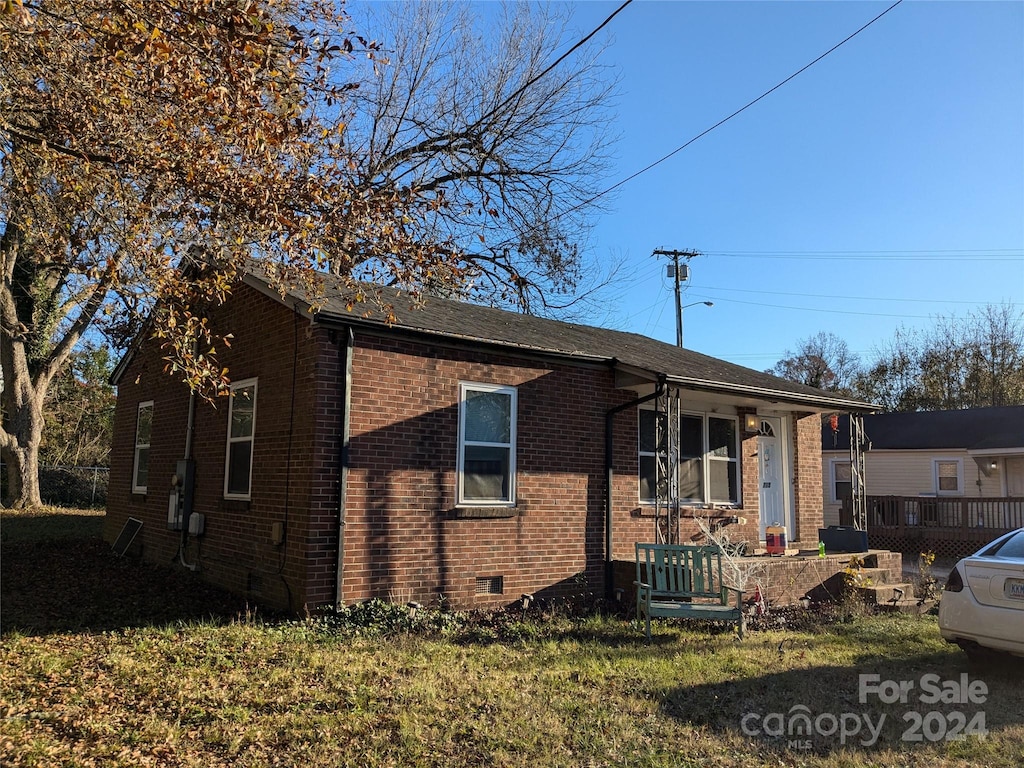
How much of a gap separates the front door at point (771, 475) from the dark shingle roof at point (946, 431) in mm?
8552

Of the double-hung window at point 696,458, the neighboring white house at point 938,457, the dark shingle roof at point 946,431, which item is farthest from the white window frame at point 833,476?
the double-hung window at point 696,458

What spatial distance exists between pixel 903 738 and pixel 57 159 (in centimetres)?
825

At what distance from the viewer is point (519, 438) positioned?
995cm

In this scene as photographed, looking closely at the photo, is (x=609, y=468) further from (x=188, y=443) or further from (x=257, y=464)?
(x=188, y=443)

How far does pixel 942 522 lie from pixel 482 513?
631 inches

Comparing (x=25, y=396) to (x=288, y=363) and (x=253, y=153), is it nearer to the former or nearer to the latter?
(x=288, y=363)

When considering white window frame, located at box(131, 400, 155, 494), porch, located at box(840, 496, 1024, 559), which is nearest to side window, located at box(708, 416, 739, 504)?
porch, located at box(840, 496, 1024, 559)

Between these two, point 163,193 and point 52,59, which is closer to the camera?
point 52,59

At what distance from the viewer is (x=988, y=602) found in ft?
22.6

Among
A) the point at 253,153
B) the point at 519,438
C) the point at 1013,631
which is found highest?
the point at 253,153

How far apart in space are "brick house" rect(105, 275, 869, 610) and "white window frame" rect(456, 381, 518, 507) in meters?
0.03

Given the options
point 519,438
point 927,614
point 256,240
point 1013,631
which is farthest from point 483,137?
point 1013,631

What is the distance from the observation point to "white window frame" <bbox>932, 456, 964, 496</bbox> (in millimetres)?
23406

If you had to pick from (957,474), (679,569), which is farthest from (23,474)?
(957,474)
